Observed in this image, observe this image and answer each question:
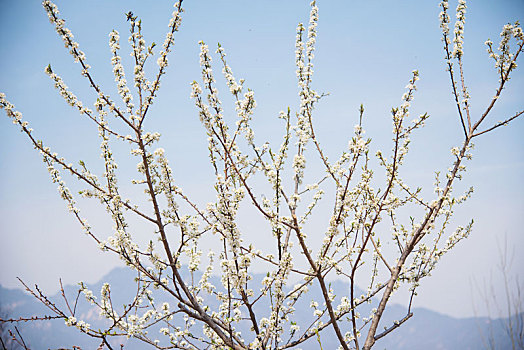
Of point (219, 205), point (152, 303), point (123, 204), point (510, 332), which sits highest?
point (123, 204)

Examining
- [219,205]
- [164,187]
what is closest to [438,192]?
[219,205]

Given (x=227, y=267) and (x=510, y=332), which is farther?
(x=510, y=332)

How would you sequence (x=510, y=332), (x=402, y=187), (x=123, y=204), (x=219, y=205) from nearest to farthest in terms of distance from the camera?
1. (x=219, y=205)
2. (x=123, y=204)
3. (x=510, y=332)
4. (x=402, y=187)

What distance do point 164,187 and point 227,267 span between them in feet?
3.09

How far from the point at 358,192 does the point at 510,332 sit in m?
2.17

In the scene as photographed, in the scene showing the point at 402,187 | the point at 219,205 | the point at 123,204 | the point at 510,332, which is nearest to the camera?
the point at 219,205

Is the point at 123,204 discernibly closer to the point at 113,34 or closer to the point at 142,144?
the point at 142,144

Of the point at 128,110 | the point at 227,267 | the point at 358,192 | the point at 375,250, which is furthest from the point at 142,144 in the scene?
the point at 375,250

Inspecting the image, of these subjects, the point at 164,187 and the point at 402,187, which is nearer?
the point at 164,187

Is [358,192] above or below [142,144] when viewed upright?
below

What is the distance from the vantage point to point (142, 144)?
10.8ft

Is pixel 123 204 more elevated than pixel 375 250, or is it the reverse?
pixel 123 204

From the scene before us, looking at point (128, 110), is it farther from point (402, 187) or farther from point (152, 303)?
point (402, 187)

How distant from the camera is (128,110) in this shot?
3.35m
